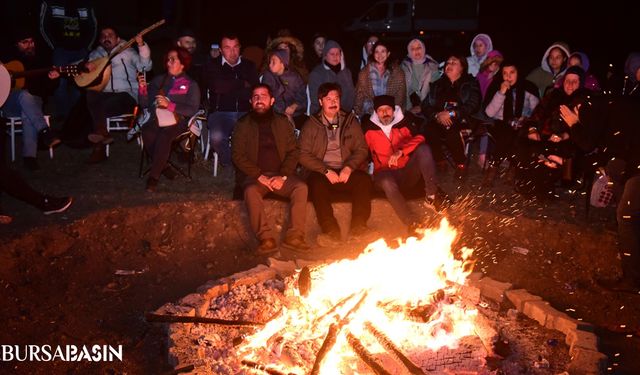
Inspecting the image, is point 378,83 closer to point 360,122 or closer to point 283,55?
point 360,122

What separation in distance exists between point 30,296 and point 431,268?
354cm

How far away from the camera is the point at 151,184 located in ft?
24.7

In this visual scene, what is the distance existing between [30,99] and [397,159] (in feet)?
16.8

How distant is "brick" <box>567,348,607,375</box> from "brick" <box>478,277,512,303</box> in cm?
111

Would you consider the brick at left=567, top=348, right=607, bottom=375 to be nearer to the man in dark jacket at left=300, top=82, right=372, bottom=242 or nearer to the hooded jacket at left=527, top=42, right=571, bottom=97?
the man in dark jacket at left=300, top=82, right=372, bottom=242

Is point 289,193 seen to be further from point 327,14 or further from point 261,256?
point 327,14

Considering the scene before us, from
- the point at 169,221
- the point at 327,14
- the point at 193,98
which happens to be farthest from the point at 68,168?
the point at 327,14

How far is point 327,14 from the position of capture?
1015 inches

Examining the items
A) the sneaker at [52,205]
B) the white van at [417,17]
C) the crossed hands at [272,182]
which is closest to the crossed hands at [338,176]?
the crossed hands at [272,182]

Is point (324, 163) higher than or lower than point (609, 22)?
lower

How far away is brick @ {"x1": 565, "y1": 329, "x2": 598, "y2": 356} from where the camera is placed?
14.8ft

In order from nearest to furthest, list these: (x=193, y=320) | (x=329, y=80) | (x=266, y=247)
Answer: (x=193, y=320), (x=266, y=247), (x=329, y=80)

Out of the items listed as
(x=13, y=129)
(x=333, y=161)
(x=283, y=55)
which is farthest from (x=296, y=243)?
(x=13, y=129)

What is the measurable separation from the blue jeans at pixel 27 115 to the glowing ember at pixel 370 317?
4.93 meters
